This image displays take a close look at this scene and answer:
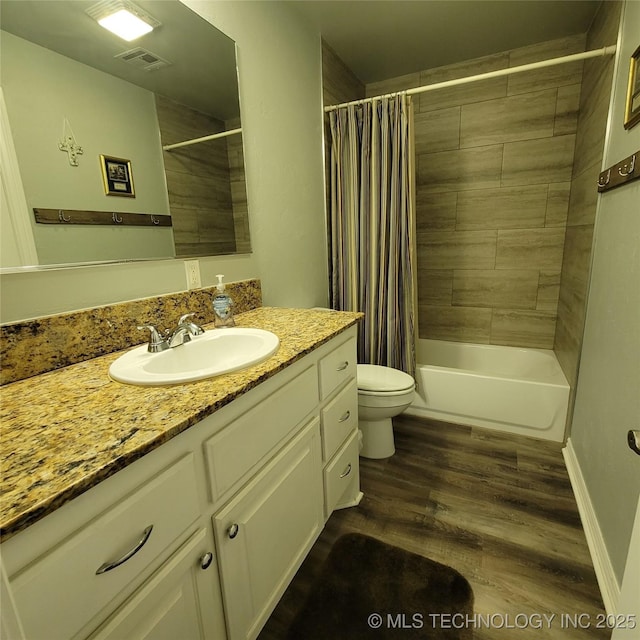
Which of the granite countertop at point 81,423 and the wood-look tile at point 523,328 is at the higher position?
the granite countertop at point 81,423

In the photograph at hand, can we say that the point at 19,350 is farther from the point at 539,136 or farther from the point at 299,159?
the point at 539,136

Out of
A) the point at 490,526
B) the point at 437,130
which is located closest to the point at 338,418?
the point at 490,526

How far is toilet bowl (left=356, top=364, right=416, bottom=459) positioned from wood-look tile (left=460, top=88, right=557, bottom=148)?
1866 mm

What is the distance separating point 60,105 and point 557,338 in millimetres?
2916

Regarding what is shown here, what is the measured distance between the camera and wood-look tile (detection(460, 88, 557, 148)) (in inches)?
91.7

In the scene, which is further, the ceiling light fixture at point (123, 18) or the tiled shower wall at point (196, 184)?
the tiled shower wall at point (196, 184)

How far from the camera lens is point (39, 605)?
0.47 m

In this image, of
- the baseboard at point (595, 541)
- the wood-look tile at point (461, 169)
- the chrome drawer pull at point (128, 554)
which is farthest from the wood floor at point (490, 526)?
the wood-look tile at point (461, 169)

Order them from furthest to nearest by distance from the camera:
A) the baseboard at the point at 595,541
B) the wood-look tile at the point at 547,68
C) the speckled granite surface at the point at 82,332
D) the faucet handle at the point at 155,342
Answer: the wood-look tile at the point at 547,68
the baseboard at the point at 595,541
the faucet handle at the point at 155,342
the speckled granite surface at the point at 82,332

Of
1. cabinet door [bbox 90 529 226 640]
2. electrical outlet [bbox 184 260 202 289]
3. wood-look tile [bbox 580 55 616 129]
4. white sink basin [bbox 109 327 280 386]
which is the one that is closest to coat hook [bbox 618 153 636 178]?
wood-look tile [bbox 580 55 616 129]

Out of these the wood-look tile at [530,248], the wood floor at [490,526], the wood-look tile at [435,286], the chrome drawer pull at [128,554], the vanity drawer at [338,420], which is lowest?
the wood floor at [490,526]

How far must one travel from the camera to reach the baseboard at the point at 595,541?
1146mm

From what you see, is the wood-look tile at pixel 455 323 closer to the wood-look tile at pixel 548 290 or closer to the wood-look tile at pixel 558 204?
the wood-look tile at pixel 548 290

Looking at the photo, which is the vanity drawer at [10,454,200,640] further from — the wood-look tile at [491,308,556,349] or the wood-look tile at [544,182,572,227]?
the wood-look tile at [544,182,572,227]
